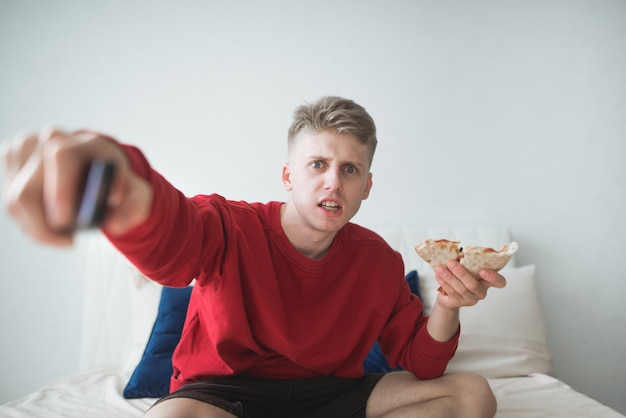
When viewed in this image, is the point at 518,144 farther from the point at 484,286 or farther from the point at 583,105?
the point at 484,286

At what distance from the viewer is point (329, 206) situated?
3.92 feet

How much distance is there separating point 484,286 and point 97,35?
2.32m

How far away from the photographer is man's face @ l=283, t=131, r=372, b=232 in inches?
46.6

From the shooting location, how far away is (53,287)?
2193 mm

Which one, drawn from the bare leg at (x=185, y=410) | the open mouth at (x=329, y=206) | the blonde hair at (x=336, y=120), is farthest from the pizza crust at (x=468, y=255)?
the bare leg at (x=185, y=410)

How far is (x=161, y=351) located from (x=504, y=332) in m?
1.44

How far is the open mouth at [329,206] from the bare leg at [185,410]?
0.58m

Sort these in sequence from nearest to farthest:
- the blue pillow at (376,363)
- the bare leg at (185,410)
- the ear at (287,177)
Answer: the bare leg at (185,410) → the ear at (287,177) → the blue pillow at (376,363)

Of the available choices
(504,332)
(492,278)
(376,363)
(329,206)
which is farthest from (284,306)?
(504,332)

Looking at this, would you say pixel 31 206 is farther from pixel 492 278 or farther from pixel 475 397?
pixel 475 397

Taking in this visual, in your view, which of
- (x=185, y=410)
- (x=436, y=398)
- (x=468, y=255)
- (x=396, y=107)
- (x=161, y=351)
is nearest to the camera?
(x=185, y=410)

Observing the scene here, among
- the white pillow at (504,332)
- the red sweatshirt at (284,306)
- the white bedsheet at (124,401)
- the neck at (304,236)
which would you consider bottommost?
the white bedsheet at (124,401)

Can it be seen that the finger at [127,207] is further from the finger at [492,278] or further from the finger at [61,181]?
the finger at [492,278]

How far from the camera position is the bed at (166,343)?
56.6 inches
